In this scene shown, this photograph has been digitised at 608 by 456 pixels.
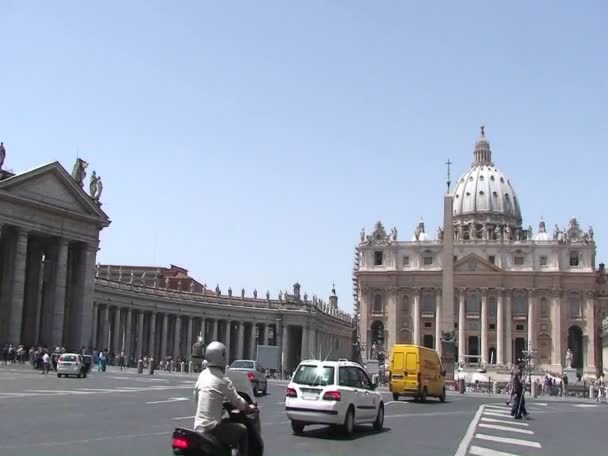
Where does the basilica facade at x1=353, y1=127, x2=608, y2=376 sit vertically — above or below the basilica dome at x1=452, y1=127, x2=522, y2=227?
below

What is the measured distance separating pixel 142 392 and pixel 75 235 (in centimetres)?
3233

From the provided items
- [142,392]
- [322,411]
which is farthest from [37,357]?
[322,411]

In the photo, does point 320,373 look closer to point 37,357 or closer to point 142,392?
point 142,392

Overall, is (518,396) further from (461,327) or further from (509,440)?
(461,327)

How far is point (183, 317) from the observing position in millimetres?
97875

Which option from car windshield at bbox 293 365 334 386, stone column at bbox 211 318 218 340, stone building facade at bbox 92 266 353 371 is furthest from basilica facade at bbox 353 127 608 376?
car windshield at bbox 293 365 334 386

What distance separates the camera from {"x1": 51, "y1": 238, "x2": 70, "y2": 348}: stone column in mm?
61875

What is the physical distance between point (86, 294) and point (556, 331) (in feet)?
305

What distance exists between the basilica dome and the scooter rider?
17157 centimetres

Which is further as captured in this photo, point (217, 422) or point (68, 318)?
point (68, 318)

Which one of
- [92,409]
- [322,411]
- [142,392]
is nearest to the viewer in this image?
[322,411]

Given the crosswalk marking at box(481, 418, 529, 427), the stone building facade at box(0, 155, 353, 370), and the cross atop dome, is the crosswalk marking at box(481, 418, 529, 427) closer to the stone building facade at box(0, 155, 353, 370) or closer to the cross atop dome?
the stone building facade at box(0, 155, 353, 370)

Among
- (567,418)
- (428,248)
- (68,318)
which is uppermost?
(428,248)

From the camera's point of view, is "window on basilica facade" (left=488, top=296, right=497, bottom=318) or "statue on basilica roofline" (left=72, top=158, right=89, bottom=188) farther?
"window on basilica facade" (left=488, top=296, right=497, bottom=318)
